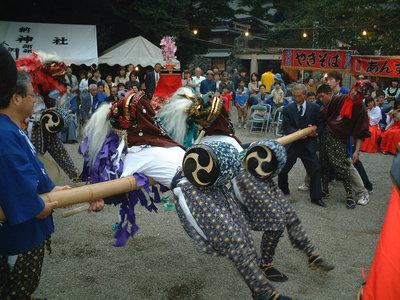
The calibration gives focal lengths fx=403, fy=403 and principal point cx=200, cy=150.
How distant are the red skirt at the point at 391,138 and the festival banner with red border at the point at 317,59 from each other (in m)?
2.30

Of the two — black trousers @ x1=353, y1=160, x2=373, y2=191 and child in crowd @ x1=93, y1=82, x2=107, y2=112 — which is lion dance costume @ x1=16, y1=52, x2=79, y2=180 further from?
child in crowd @ x1=93, y1=82, x2=107, y2=112

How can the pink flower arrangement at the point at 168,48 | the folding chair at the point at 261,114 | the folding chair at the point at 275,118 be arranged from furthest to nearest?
1. the folding chair at the point at 261,114
2. the folding chair at the point at 275,118
3. the pink flower arrangement at the point at 168,48

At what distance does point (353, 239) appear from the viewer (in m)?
4.68

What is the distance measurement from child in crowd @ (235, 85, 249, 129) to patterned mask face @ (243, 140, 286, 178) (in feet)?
32.6

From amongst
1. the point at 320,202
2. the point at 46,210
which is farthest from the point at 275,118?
the point at 46,210

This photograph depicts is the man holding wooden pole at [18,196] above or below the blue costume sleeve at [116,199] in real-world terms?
above

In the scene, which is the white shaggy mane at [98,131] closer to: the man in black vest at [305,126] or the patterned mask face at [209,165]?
the patterned mask face at [209,165]

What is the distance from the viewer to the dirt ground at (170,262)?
3.47m

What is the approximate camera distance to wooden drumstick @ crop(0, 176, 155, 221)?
246 cm

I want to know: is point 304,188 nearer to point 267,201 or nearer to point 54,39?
point 267,201

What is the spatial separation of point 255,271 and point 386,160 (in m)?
7.81

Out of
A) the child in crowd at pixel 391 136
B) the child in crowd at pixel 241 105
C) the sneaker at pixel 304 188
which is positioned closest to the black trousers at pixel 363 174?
the sneaker at pixel 304 188

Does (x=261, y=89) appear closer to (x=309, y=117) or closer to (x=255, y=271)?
(x=309, y=117)

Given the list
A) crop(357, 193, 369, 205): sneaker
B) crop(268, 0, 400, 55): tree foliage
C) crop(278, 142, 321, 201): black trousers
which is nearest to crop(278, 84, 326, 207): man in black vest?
crop(278, 142, 321, 201): black trousers
